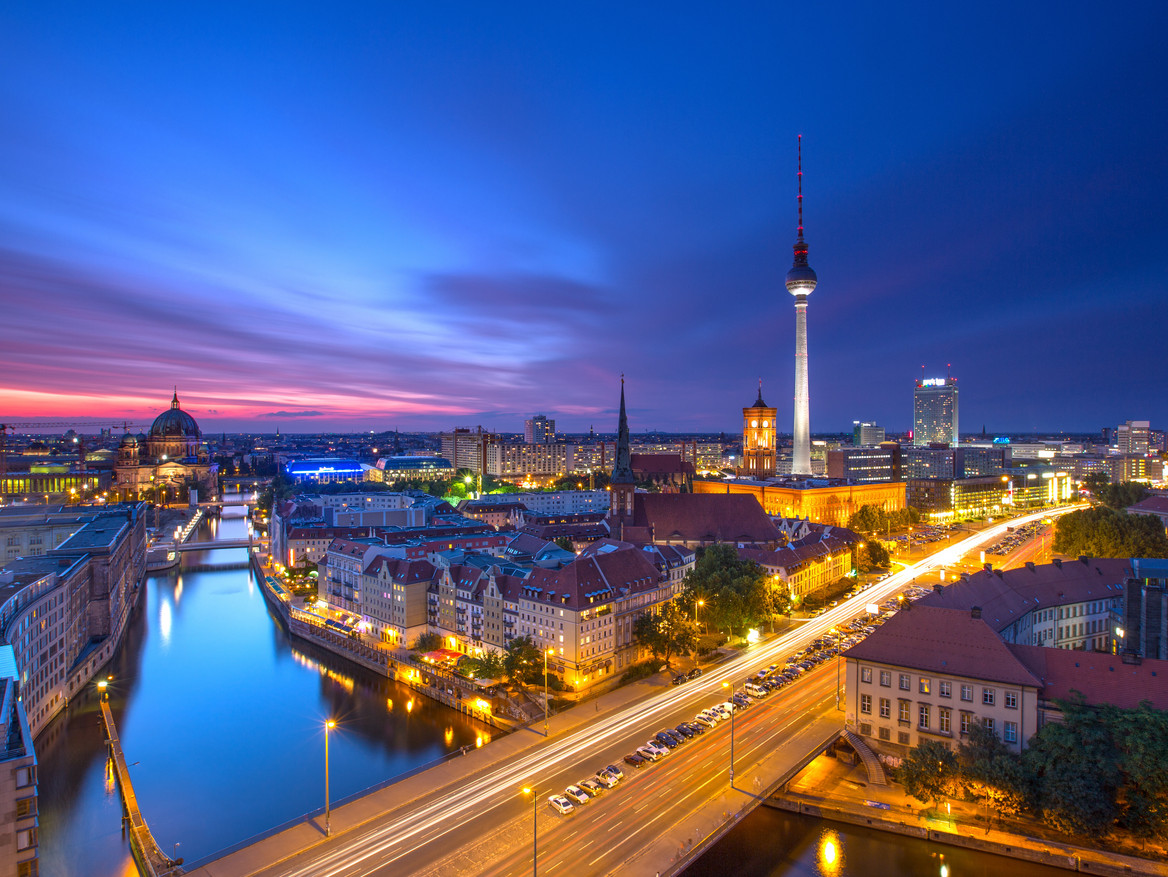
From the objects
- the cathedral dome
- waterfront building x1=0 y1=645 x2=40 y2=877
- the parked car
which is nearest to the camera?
waterfront building x1=0 y1=645 x2=40 y2=877

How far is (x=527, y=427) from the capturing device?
186000 millimetres

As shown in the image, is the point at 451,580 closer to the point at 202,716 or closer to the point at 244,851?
the point at 202,716

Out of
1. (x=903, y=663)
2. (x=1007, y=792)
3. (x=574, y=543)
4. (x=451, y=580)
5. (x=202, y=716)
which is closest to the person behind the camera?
(x=1007, y=792)

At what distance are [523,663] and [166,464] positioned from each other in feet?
375

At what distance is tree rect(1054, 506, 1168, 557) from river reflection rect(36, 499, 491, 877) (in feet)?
158

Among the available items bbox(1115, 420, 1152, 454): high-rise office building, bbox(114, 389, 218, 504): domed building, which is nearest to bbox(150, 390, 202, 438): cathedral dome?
bbox(114, 389, 218, 504): domed building

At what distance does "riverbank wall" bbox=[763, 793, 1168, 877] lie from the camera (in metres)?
18.2

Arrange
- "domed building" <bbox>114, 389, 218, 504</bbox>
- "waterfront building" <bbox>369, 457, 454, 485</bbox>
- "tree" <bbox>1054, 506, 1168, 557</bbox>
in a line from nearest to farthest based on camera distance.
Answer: "tree" <bbox>1054, 506, 1168, 557</bbox>
"domed building" <bbox>114, 389, 218, 504</bbox>
"waterfront building" <bbox>369, 457, 454, 485</bbox>

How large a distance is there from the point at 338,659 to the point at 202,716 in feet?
29.6

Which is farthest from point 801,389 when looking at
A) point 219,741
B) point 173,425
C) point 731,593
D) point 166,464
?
point 173,425

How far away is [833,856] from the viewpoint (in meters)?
19.9

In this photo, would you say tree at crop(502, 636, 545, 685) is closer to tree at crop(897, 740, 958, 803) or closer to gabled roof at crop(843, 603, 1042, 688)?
gabled roof at crop(843, 603, 1042, 688)

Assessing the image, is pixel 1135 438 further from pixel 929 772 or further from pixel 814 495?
pixel 929 772

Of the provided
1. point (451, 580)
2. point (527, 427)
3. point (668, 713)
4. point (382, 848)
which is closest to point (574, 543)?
point (451, 580)
